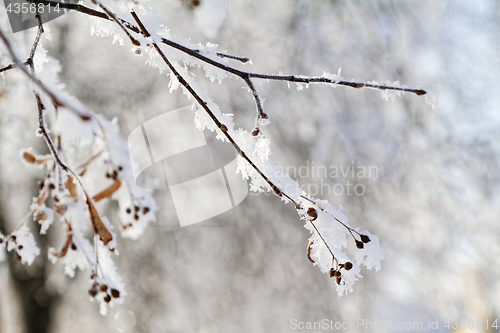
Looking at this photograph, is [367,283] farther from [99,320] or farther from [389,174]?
[99,320]

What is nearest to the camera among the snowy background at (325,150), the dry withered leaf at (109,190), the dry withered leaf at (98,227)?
the dry withered leaf at (98,227)

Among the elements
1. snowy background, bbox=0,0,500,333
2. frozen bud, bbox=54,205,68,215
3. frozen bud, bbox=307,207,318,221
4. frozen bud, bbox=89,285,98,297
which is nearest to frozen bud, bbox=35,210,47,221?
frozen bud, bbox=54,205,68,215

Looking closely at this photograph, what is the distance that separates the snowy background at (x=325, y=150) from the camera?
8.05 ft

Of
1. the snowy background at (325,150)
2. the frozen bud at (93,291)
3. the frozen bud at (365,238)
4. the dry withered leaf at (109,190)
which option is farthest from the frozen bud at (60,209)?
the snowy background at (325,150)

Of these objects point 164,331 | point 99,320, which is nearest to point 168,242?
point 164,331

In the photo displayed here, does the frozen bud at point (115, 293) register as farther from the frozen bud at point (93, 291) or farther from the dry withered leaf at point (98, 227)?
the dry withered leaf at point (98, 227)

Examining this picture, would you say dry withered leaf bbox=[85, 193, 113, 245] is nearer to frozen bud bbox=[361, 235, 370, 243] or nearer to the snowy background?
frozen bud bbox=[361, 235, 370, 243]

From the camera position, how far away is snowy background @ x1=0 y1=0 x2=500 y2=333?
2.45m

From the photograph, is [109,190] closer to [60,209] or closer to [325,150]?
[60,209]

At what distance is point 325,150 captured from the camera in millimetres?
2764

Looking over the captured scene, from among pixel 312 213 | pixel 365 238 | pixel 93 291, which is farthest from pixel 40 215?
pixel 365 238

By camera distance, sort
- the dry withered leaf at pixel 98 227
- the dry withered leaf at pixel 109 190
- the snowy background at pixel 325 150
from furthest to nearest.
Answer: the snowy background at pixel 325 150 < the dry withered leaf at pixel 109 190 < the dry withered leaf at pixel 98 227

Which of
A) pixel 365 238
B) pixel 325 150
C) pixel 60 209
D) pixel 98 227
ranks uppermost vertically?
pixel 325 150

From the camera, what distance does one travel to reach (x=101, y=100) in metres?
3.11
